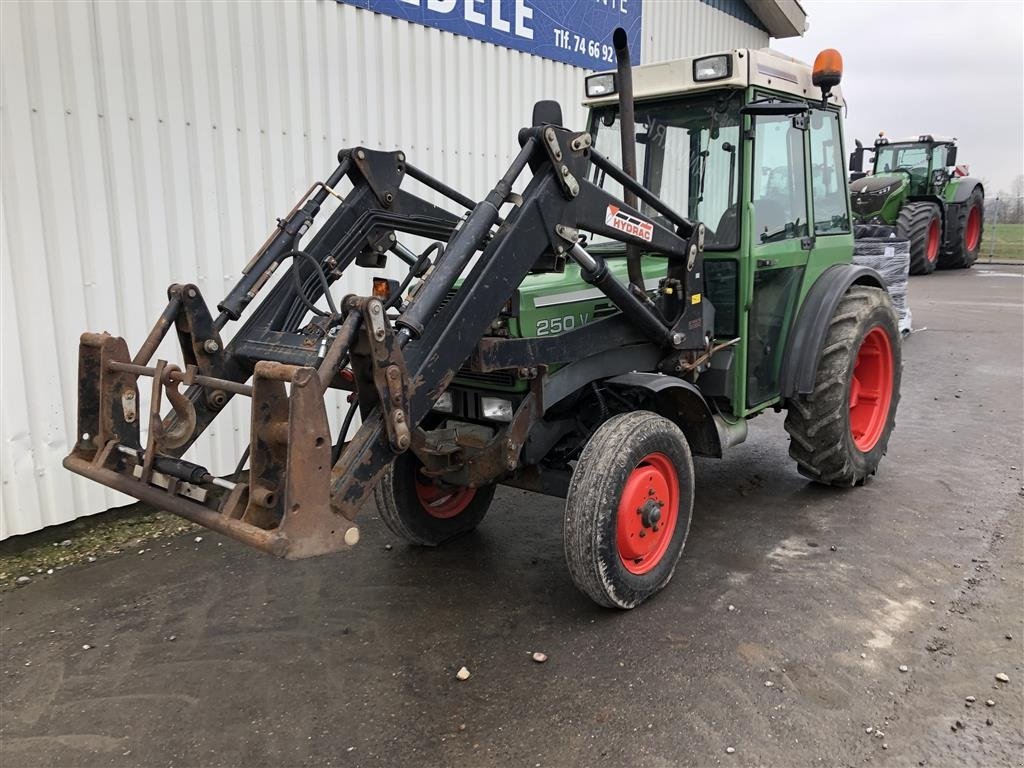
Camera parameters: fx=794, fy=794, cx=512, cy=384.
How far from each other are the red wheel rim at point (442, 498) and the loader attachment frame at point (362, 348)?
2.11 feet

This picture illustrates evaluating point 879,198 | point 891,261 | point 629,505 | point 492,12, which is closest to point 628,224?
point 629,505

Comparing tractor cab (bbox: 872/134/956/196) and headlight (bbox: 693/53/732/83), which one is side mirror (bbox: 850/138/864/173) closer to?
tractor cab (bbox: 872/134/956/196)

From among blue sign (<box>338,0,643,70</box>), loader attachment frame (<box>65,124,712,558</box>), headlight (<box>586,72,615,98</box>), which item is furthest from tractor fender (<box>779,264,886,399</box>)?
blue sign (<box>338,0,643,70</box>)

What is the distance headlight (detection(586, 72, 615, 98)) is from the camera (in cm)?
441

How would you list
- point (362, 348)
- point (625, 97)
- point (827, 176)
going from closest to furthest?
point (362, 348) < point (625, 97) < point (827, 176)

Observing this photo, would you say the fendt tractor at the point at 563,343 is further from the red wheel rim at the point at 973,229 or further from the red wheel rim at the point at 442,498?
the red wheel rim at the point at 973,229

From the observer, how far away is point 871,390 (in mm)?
5312

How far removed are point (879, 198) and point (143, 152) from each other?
15.8 meters

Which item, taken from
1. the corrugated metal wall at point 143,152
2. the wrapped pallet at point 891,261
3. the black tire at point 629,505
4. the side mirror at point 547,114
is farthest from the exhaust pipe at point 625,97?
the wrapped pallet at point 891,261

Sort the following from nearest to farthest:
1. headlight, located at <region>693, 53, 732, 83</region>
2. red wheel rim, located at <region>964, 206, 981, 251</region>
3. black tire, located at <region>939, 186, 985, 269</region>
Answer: headlight, located at <region>693, 53, 732, 83</region>, black tire, located at <region>939, 186, 985, 269</region>, red wheel rim, located at <region>964, 206, 981, 251</region>

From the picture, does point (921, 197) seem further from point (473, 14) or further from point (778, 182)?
point (778, 182)

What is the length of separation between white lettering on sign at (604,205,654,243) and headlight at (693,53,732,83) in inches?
40.3

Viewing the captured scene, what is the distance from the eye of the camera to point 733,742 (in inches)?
106

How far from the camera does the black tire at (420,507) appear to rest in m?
4.06
